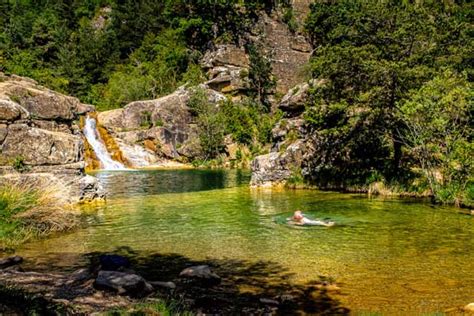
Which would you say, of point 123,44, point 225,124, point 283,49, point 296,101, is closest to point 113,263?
point 296,101

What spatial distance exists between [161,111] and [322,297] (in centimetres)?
4787

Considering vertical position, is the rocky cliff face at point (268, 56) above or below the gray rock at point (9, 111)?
above

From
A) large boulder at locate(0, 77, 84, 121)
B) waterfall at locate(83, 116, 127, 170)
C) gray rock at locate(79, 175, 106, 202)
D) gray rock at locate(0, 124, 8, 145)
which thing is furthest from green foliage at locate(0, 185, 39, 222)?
waterfall at locate(83, 116, 127, 170)

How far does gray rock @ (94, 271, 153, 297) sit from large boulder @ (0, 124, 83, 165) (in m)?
12.2

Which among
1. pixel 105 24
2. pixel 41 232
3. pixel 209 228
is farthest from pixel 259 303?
pixel 105 24

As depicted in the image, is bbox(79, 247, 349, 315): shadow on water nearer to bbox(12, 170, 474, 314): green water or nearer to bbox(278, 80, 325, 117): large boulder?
bbox(12, 170, 474, 314): green water

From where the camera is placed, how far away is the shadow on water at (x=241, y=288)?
7.78 m

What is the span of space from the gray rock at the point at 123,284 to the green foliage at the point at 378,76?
17622 mm

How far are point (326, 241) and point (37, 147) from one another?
1300 cm

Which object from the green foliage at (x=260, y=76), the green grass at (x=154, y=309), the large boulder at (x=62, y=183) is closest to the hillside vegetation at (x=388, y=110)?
the green foliage at (x=260, y=76)

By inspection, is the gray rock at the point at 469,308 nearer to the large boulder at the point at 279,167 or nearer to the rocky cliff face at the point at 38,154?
the rocky cliff face at the point at 38,154

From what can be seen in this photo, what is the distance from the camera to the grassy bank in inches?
495

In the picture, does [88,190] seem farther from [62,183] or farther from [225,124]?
[225,124]

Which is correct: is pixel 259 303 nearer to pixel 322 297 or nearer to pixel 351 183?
pixel 322 297
